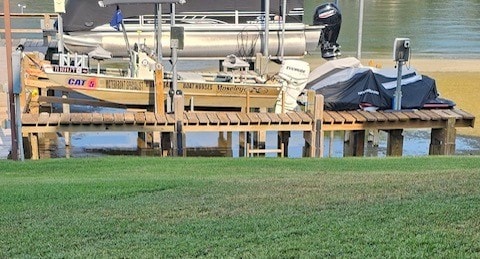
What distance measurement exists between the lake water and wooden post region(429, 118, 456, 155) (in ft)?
6.15

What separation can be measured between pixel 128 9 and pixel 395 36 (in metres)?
23.4

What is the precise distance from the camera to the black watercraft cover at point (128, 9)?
66.3 ft

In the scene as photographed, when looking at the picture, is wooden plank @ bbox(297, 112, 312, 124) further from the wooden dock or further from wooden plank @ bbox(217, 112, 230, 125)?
wooden plank @ bbox(217, 112, 230, 125)

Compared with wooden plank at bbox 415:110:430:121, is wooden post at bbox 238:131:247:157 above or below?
below

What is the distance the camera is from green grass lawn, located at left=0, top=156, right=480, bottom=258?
423 centimetres

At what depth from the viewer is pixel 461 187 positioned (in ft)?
19.4

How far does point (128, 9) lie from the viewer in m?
20.5

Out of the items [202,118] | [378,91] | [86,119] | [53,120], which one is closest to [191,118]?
[202,118]

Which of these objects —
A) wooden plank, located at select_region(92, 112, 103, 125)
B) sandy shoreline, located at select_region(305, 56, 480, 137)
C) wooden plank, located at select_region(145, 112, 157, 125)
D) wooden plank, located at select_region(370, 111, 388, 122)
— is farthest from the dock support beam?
sandy shoreline, located at select_region(305, 56, 480, 137)

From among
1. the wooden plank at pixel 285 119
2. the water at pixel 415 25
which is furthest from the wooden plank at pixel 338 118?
the water at pixel 415 25

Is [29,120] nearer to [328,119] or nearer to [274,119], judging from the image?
[274,119]

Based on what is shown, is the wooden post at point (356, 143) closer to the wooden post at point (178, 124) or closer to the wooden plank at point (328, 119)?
the wooden plank at point (328, 119)

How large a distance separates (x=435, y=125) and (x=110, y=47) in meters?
11.4

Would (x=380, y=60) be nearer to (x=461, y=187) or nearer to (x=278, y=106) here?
(x=278, y=106)
